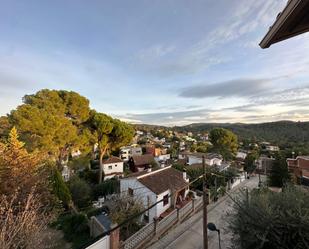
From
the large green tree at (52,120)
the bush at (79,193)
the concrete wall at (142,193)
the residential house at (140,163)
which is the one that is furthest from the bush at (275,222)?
the residential house at (140,163)

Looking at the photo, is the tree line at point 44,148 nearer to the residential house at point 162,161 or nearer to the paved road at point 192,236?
the paved road at point 192,236

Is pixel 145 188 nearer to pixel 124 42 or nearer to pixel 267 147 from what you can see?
pixel 124 42

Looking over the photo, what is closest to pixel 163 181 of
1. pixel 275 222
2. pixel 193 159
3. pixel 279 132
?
pixel 275 222

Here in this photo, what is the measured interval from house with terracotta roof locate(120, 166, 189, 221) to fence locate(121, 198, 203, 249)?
55.7 inches

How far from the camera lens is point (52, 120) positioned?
14.4 metres

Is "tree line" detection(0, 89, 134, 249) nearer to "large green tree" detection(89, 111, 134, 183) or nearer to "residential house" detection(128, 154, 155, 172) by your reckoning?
"large green tree" detection(89, 111, 134, 183)

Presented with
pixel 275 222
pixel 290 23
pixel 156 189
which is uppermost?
pixel 290 23

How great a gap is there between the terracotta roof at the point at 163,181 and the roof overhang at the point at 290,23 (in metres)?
11.5

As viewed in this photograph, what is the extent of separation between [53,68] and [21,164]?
23.2ft

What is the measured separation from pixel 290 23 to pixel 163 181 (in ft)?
44.2

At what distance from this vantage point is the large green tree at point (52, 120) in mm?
13406

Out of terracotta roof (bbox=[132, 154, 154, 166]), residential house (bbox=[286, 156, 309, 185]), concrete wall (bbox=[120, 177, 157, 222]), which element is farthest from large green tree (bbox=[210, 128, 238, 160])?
concrete wall (bbox=[120, 177, 157, 222])

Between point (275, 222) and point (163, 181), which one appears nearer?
point (275, 222)

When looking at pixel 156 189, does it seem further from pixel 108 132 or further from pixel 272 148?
pixel 272 148
